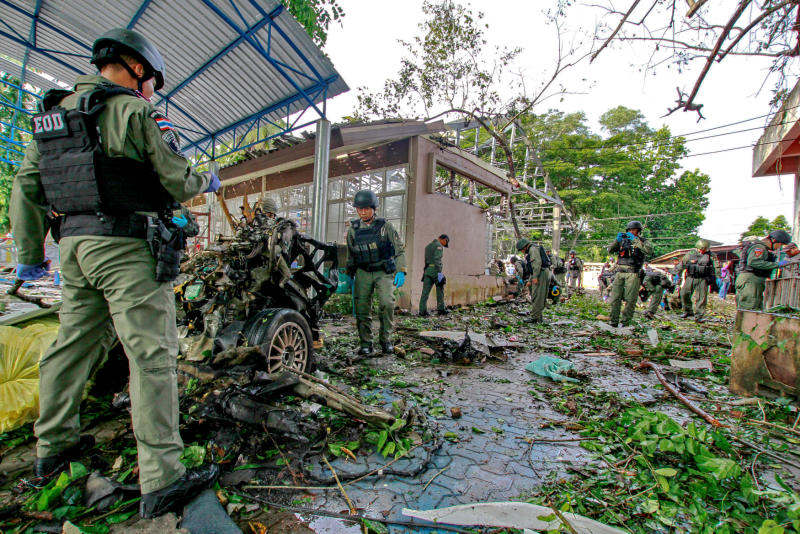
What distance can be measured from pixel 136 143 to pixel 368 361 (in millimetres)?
3255

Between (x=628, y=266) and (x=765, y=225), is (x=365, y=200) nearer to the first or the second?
(x=628, y=266)

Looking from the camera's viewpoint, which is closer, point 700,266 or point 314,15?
point 314,15

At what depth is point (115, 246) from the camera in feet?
5.19

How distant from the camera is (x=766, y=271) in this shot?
5.73 metres

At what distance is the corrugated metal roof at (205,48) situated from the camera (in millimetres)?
5527

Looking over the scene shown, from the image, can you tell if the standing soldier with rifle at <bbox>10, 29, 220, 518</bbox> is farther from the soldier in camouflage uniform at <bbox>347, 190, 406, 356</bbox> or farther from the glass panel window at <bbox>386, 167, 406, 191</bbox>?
the glass panel window at <bbox>386, 167, 406, 191</bbox>

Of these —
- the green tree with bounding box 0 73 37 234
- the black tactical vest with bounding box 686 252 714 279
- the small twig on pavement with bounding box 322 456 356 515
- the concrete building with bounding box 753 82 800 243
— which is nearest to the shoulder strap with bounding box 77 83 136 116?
the small twig on pavement with bounding box 322 456 356 515

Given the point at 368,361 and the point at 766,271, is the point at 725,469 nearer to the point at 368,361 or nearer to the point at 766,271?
the point at 368,361

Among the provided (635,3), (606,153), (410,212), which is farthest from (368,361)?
(606,153)

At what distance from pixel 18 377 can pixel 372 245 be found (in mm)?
3234

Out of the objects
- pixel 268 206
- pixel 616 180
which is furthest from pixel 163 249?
pixel 616 180

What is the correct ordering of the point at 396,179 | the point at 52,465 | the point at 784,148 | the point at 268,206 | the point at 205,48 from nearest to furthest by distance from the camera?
the point at 52,465, the point at 268,206, the point at 205,48, the point at 784,148, the point at 396,179

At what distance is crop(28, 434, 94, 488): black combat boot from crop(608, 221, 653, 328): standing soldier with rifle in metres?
7.81

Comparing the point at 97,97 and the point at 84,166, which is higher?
the point at 97,97
